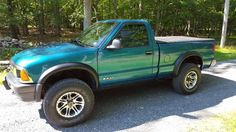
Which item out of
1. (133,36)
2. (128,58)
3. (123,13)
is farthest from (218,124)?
(123,13)

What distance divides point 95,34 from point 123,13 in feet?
47.5

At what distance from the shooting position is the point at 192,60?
17.7 feet

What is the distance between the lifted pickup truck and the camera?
347 cm

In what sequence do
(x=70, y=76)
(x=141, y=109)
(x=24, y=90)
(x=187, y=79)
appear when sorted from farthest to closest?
(x=187, y=79) < (x=141, y=109) < (x=70, y=76) < (x=24, y=90)

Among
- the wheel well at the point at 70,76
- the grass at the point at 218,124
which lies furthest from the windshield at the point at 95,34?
the grass at the point at 218,124

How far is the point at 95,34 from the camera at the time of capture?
173 inches

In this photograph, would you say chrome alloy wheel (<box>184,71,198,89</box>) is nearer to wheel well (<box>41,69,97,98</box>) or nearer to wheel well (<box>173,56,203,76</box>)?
wheel well (<box>173,56,203,76</box>)

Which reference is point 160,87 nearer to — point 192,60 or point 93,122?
point 192,60

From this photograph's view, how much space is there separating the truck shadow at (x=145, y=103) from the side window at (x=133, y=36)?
128 centimetres

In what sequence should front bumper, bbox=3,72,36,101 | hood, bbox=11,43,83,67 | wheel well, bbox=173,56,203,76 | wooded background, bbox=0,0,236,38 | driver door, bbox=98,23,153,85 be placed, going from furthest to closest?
wooded background, bbox=0,0,236,38
wheel well, bbox=173,56,203,76
driver door, bbox=98,23,153,85
hood, bbox=11,43,83,67
front bumper, bbox=3,72,36,101

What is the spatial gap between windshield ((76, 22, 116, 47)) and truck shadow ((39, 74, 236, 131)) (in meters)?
1.34

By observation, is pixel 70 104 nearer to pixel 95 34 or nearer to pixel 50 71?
pixel 50 71

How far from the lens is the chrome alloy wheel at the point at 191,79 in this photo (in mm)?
5109

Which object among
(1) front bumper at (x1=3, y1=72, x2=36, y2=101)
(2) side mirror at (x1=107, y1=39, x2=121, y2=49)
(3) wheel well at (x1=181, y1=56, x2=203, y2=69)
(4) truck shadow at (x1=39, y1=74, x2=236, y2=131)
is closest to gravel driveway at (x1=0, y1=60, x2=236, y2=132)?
(4) truck shadow at (x1=39, y1=74, x2=236, y2=131)
